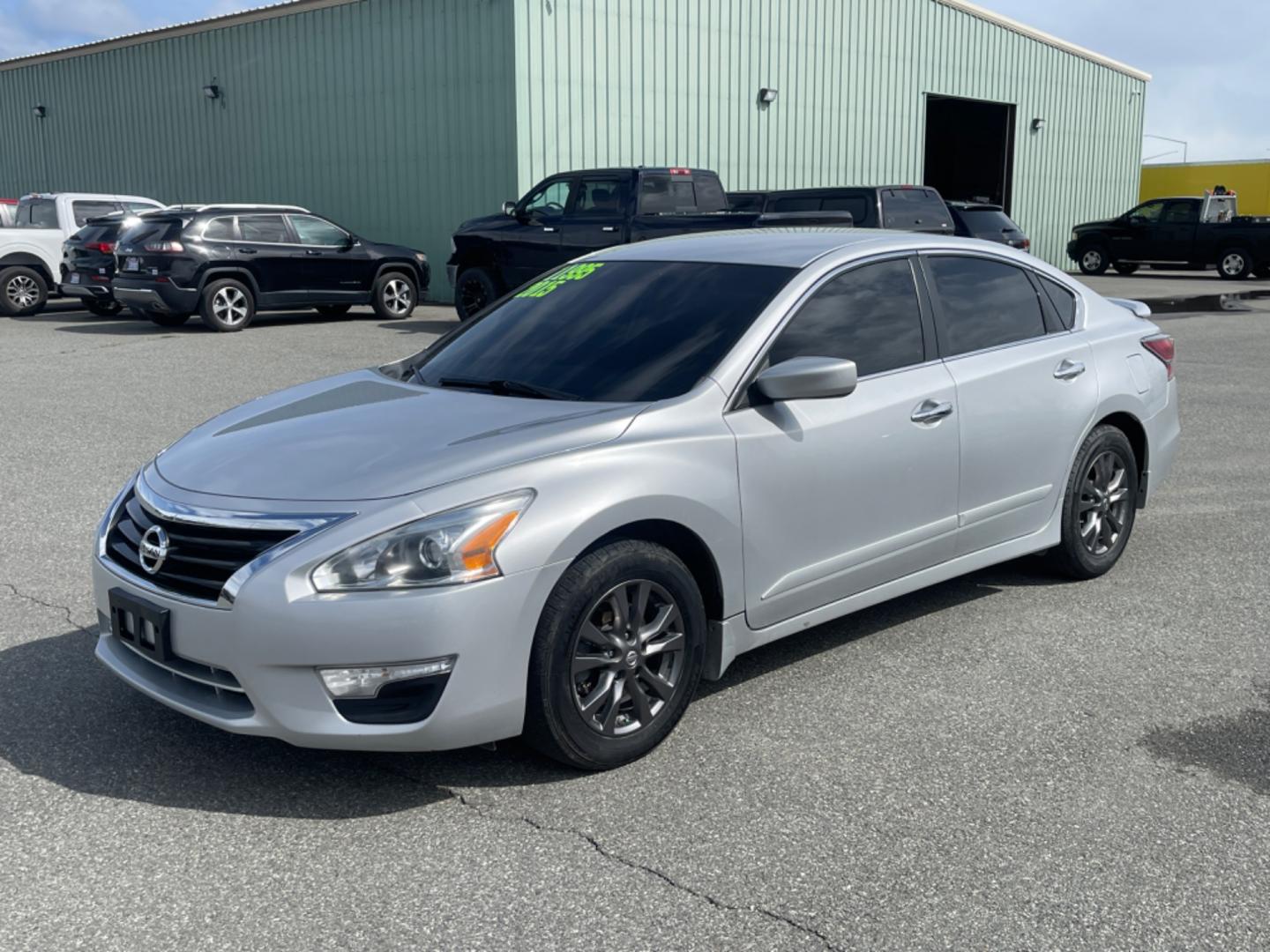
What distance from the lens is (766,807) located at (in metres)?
3.70

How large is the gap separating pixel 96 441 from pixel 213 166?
1859 cm

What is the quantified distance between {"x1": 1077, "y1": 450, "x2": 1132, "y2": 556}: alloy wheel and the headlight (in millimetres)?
3145

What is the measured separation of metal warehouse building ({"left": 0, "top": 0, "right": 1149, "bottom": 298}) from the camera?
21.0 m

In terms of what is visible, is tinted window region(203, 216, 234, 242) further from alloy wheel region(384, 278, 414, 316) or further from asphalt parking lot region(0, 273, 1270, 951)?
asphalt parking lot region(0, 273, 1270, 951)

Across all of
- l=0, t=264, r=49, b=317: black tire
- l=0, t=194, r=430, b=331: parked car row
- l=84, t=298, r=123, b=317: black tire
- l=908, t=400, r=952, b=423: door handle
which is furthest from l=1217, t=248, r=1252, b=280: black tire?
l=908, t=400, r=952, b=423: door handle

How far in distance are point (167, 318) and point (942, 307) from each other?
1529cm

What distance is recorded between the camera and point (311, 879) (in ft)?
10.9

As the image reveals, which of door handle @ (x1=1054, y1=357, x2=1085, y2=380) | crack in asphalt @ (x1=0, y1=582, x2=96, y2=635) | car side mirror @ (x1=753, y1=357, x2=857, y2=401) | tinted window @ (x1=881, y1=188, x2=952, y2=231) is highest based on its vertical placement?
tinted window @ (x1=881, y1=188, x2=952, y2=231)

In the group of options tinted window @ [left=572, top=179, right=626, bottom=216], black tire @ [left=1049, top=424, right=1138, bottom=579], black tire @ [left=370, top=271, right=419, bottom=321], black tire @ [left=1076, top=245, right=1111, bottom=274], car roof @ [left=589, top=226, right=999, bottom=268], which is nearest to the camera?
car roof @ [left=589, top=226, right=999, bottom=268]

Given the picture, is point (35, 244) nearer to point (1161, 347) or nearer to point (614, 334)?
point (614, 334)

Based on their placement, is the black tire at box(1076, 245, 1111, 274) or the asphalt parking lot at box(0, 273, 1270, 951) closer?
the asphalt parking lot at box(0, 273, 1270, 951)

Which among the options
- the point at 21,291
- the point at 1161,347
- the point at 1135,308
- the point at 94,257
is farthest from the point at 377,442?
the point at 21,291

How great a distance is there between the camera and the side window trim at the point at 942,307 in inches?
202

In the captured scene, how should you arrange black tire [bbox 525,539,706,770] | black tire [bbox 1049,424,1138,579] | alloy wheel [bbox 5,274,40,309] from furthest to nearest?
1. alloy wheel [bbox 5,274,40,309]
2. black tire [bbox 1049,424,1138,579]
3. black tire [bbox 525,539,706,770]
